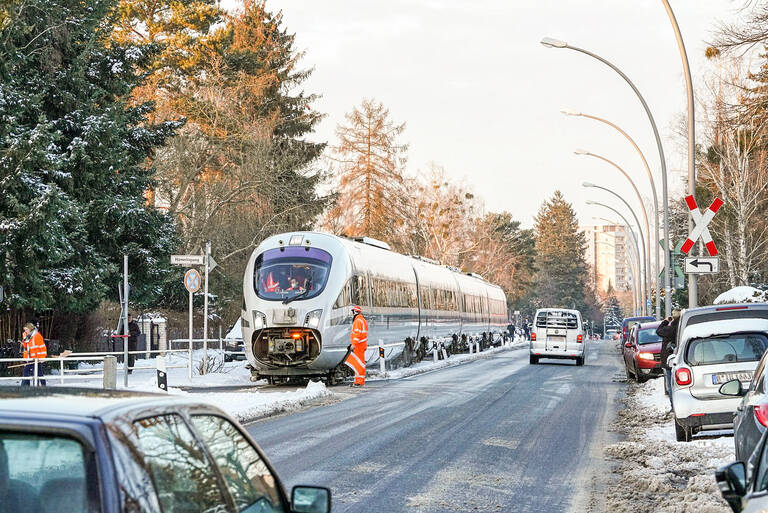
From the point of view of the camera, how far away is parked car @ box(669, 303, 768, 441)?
533 inches

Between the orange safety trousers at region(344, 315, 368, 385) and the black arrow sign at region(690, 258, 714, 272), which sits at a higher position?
the black arrow sign at region(690, 258, 714, 272)

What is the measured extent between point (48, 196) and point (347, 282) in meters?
7.60

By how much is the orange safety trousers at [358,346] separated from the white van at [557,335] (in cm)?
1354

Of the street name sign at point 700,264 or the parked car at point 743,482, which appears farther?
the street name sign at point 700,264

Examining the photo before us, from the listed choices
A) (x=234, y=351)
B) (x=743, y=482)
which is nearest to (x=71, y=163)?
(x=234, y=351)

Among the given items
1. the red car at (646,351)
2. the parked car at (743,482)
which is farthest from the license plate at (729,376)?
the red car at (646,351)

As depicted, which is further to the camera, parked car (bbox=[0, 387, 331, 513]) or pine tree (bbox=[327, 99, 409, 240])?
pine tree (bbox=[327, 99, 409, 240])

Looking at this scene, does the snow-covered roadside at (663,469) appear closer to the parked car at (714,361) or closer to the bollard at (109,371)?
the parked car at (714,361)

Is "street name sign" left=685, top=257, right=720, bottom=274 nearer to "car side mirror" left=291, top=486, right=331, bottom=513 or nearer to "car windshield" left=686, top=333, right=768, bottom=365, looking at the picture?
"car windshield" left=686, top=333, right=768, bottom=365

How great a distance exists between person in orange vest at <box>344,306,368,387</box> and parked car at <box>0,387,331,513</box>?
921 inches

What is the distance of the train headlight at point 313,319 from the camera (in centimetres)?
2675

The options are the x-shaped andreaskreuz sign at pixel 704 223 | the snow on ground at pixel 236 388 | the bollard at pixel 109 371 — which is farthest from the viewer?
the x-shaped andreaskreuz sign at pixel 704 223

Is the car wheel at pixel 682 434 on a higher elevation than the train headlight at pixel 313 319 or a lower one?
lower

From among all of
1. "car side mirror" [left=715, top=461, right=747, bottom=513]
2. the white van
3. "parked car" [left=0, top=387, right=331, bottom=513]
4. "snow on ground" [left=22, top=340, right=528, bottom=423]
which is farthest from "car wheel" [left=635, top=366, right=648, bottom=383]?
"parked car" [left=0, top=387, right=331, bottom=513]
